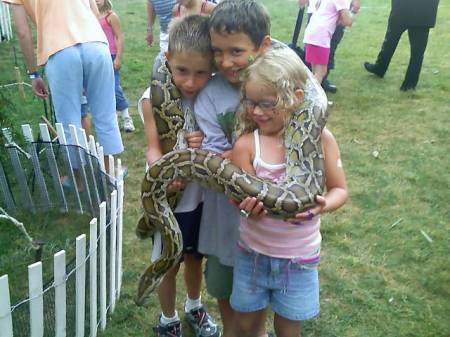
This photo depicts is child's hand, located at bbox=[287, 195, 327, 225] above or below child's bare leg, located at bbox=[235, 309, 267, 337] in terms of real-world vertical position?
above

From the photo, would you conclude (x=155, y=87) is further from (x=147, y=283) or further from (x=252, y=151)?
(x=147, y=283)

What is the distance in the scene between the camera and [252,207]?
2922 millimetres

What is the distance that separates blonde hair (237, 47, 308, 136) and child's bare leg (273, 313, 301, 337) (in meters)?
1.15

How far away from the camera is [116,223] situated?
4062mm

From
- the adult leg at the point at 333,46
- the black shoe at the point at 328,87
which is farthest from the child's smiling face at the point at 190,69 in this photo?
the black shoe at the point at 328,87

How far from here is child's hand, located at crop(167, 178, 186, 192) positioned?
3.22 meters

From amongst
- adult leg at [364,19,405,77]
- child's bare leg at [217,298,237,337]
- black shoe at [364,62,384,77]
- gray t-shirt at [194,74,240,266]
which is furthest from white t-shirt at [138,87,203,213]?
black shoe at [364,62,384,77]

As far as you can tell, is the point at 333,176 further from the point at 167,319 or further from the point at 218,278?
the point at 167,319

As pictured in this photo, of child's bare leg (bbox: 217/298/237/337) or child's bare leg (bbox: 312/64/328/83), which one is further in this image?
child's bare leg (bbox: 312/64/328/83)

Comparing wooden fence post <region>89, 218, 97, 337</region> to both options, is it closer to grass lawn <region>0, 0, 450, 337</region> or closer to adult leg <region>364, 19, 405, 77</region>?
grass lawn <region>0, 0, 450, 337</region>

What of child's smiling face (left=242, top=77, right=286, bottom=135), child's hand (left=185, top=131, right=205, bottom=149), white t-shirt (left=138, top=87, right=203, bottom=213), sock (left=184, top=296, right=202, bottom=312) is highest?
child's smiling face (left=242, top=77, right=286, bottom=135)

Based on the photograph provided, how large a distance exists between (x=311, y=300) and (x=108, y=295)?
168 cm

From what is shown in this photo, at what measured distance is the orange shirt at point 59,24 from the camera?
5.14 m

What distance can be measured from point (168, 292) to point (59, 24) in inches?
105
